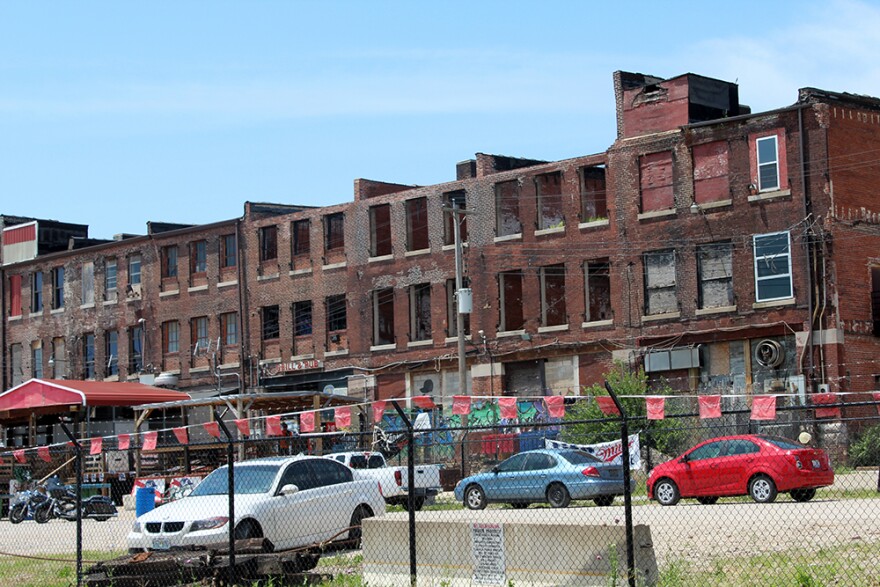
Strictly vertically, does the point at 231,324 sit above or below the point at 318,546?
above

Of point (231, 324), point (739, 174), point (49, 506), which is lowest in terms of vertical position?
point (49, 506)

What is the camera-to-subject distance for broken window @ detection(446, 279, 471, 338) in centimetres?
5069

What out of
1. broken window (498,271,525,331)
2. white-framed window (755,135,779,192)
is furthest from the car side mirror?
broken window (498,271,525,331)

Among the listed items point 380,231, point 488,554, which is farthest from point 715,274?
point 488,554

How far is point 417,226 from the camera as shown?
173 feet

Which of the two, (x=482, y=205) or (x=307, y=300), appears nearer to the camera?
(x=482, y=205)

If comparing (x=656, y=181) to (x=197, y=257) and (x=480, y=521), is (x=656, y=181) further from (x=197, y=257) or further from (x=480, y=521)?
(x=480, y=521)

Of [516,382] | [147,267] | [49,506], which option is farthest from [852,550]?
[147,267]

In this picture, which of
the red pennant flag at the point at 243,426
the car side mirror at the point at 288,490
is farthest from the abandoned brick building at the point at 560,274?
the car side mirror at the point at 288,490

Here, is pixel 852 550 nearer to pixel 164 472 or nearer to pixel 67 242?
pixel 164 472

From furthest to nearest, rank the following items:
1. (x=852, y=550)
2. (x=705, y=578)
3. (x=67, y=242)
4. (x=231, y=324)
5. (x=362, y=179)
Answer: (x=67, y=242) < (x=231, y=324) < (x=362, y=179) < (x=852, y=550) < (x=705, y=578)

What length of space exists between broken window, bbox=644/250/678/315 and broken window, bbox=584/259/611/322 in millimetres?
1842

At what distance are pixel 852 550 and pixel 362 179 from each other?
129ft

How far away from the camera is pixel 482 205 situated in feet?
165
